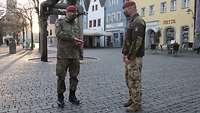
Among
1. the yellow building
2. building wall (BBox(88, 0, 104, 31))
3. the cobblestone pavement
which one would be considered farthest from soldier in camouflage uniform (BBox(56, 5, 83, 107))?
building wall (BBox(88, 0, 104, 31))

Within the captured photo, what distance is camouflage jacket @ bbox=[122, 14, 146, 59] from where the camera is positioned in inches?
269

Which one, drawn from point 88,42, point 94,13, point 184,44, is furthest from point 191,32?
point 94,13

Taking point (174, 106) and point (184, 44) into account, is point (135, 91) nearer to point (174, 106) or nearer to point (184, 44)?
point (174, 106)

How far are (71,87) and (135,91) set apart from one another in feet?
4.41

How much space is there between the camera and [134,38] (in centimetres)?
686

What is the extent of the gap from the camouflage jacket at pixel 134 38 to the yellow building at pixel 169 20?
3344 centimetres

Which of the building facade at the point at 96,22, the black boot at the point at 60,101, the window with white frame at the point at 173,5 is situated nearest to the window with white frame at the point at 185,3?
the window with white frame at the point at 173,5

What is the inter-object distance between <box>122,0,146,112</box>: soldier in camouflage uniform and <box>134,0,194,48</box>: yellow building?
33400 mm

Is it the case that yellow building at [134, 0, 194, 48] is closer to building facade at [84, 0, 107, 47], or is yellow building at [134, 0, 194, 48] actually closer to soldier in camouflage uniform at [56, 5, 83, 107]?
building facade at [84, 0, 107, 47]

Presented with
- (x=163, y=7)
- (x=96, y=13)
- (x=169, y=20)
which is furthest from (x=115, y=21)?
(x=169, y=20)

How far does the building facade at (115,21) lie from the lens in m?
61.4

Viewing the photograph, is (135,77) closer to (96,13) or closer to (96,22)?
(96,13)

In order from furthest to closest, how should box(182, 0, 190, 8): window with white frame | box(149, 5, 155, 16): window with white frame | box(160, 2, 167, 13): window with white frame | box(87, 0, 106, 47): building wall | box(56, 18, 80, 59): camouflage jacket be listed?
box(87, 0, 106, 47): building wall, box(149, 5, 155, 16): window with white frame, box(160, 2, 167, 13): window with white frame, box(182, 0, 190, 8): window with white frame, box(56, 18, 80, 59): camouflage jacket

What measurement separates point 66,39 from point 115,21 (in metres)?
56.6
